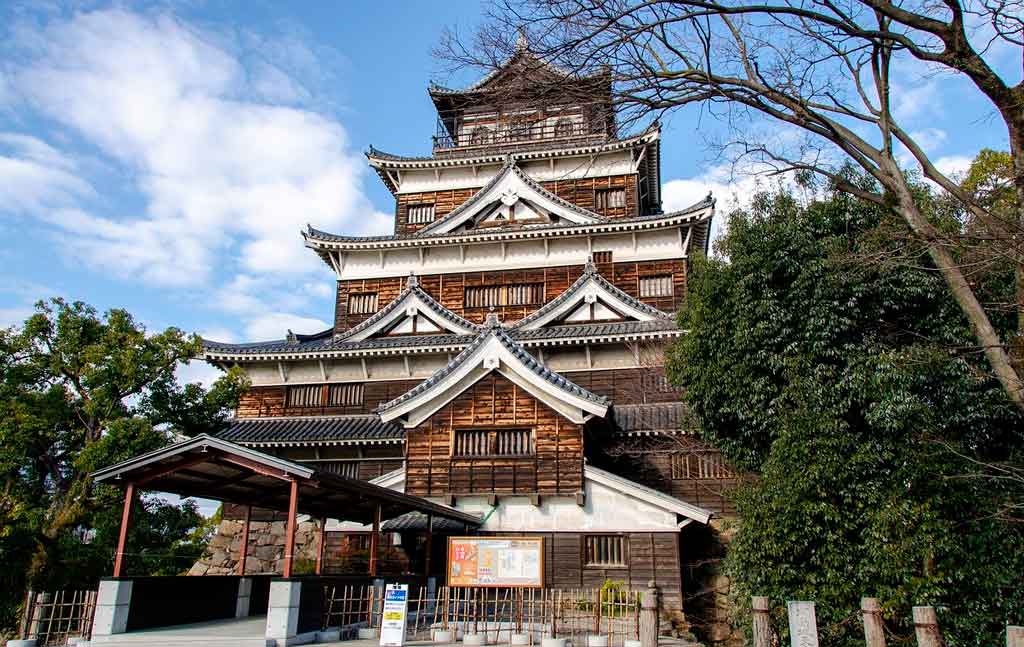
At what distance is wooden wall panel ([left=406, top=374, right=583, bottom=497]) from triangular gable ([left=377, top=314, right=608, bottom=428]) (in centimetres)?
21

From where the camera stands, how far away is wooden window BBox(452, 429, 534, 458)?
19562 millimetres

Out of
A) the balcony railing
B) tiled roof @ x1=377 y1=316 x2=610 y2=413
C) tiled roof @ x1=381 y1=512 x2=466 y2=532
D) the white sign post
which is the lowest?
the white sign post

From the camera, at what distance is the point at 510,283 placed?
92.4ft

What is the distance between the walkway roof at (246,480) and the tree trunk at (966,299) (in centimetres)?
925

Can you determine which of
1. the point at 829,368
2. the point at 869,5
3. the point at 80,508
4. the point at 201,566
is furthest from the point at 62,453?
the point at 869,5

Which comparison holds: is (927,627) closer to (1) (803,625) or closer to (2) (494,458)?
(1) (803,625)

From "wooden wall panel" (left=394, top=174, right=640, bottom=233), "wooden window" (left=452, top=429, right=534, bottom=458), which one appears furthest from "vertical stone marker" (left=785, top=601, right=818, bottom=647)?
"wooden wall panel" (left=394, top=174, right=640, bottom=233)

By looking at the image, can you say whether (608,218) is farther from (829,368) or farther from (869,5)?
(869,5)

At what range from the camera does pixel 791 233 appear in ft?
50.3

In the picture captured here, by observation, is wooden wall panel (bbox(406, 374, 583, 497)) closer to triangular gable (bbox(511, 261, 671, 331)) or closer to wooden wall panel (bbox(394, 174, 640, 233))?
triangular gable (bbox(511, 261, 671, 331))

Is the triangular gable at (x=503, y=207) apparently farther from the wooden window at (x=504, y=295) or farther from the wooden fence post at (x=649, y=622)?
the wooden fence post at (x=649, y=622)

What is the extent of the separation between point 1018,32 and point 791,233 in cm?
682

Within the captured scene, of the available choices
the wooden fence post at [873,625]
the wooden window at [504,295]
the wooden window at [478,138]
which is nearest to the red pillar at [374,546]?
the wooden fence post at [873,625]

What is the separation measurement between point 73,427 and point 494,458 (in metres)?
10.9
